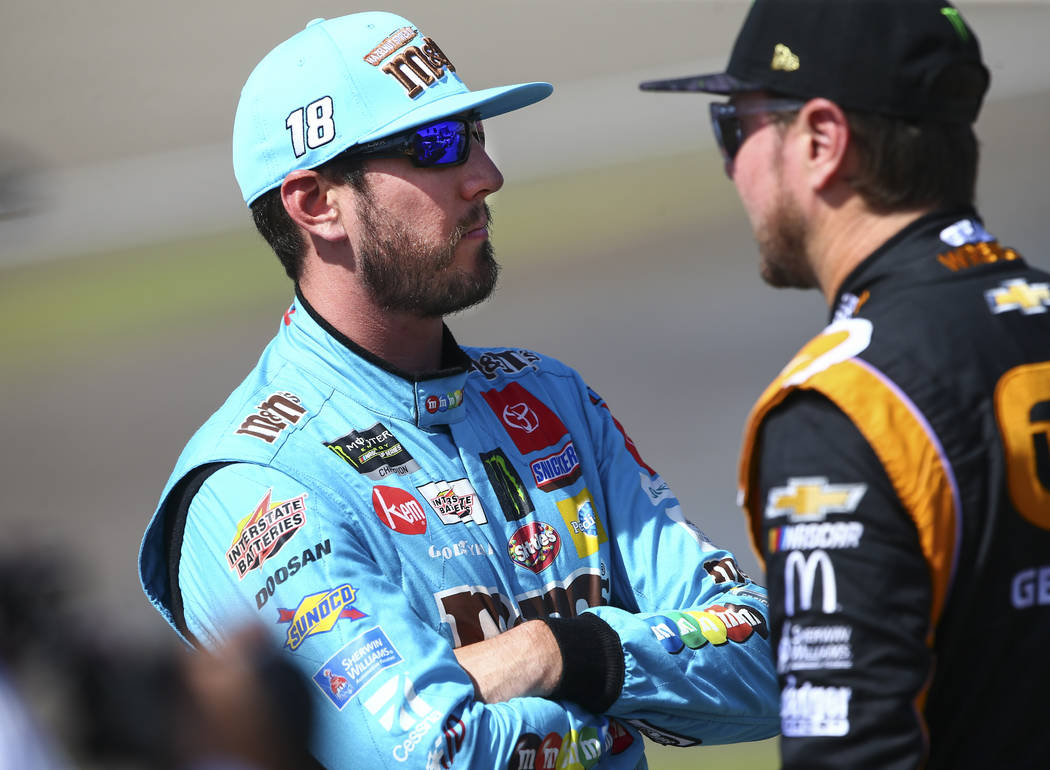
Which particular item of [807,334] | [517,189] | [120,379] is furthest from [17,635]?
[517,189]

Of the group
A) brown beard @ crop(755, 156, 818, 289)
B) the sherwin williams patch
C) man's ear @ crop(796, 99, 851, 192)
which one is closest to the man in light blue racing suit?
the sherwin williams patch

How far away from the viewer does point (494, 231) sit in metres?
9.45

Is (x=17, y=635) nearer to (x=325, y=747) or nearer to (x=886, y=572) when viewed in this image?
(x=886, y=572)

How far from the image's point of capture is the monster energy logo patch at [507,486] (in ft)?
7.04

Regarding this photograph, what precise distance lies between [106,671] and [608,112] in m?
10.6

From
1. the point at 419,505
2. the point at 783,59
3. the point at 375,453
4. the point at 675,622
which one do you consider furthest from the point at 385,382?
the point at 783,59

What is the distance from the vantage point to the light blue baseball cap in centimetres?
223

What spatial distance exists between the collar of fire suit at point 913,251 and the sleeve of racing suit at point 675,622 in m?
0.72

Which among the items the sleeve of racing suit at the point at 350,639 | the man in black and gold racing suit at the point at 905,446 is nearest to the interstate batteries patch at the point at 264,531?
the sleeve of racing suit at the point at 350,639

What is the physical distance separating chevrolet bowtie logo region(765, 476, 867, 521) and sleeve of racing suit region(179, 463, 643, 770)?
62 cm

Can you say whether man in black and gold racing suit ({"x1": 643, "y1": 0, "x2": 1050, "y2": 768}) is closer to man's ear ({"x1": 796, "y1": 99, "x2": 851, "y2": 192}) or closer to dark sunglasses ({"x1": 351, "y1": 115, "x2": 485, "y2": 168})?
man's ear ({"x1": 796, "y1": 99, "x2": 851, "y2": 192})

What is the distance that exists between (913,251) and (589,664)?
0.80 m

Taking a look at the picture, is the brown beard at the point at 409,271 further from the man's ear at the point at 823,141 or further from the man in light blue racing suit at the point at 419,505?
the man's ear at the point at 823,141

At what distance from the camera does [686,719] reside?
6.65 feet
